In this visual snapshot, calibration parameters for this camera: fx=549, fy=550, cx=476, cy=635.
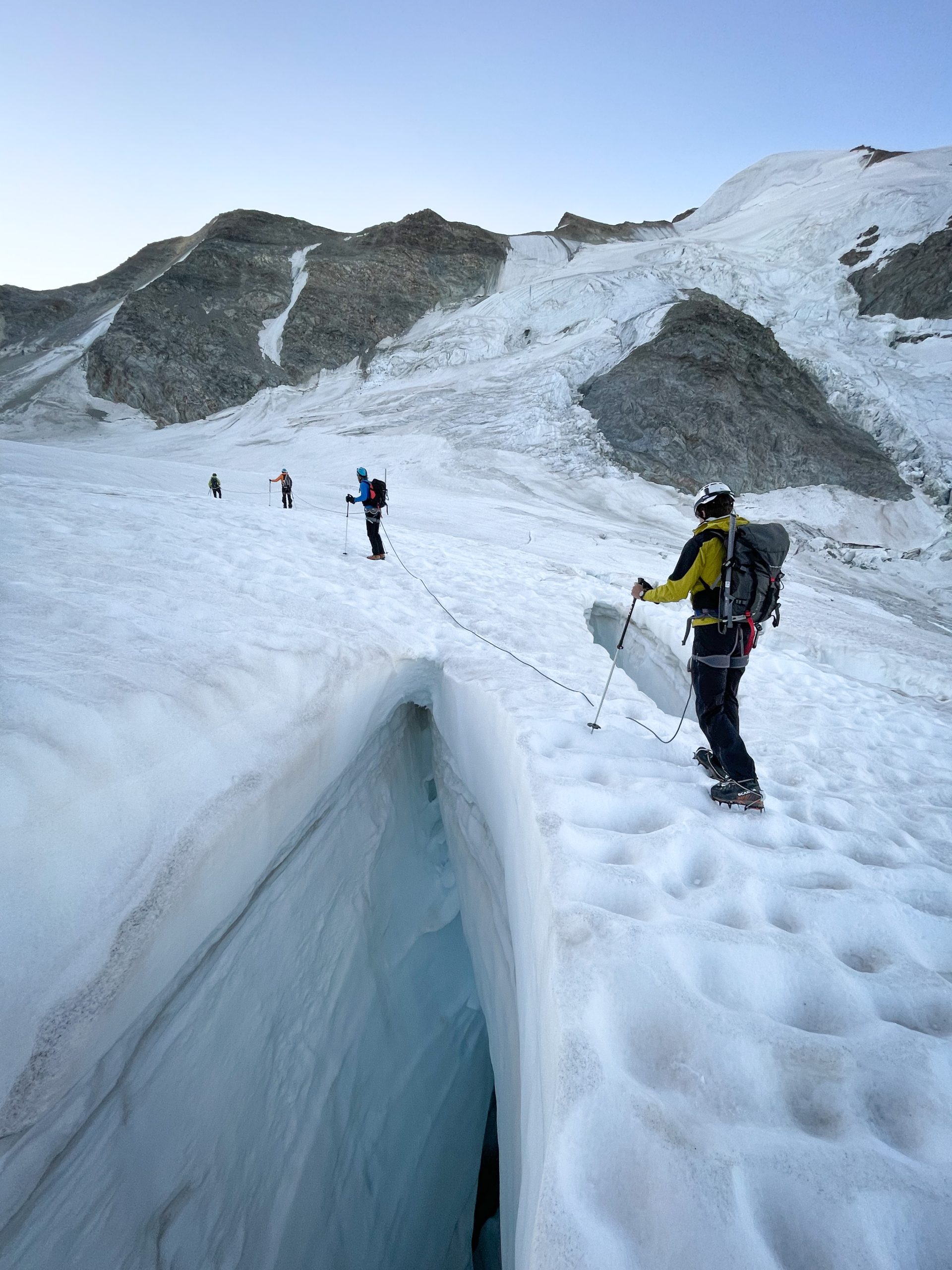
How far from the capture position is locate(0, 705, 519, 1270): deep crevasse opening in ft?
6.29

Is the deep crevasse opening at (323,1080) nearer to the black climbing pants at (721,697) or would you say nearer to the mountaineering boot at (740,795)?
the mountaineering boot at (740,795)

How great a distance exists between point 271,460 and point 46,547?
21.2 meters

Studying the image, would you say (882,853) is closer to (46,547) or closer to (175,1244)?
(175,1244)

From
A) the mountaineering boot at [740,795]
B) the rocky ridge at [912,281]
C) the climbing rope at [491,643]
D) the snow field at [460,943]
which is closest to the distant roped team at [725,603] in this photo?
the mountaineering boot at [740,795]

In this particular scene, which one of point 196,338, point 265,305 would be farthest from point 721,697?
point 265,305

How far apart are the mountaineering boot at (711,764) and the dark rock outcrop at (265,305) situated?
3576 centimetres

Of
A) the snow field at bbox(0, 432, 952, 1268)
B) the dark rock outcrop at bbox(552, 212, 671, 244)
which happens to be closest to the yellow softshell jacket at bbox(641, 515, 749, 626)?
the snow field at bbox(0, 432, 952, 1268)

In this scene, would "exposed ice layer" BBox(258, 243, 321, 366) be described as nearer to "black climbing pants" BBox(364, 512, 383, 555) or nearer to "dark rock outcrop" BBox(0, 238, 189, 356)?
"dark rock outcrop" BBox(0, 238, 189, 356)

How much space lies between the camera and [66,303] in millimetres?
44281

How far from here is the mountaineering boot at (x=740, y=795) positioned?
299 cm

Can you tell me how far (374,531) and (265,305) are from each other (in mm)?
38173

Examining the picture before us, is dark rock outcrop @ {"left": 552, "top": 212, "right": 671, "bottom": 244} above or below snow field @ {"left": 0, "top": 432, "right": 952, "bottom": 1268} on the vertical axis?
above

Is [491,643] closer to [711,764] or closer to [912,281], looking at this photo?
[711,764]

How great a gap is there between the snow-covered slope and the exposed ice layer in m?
33.1
